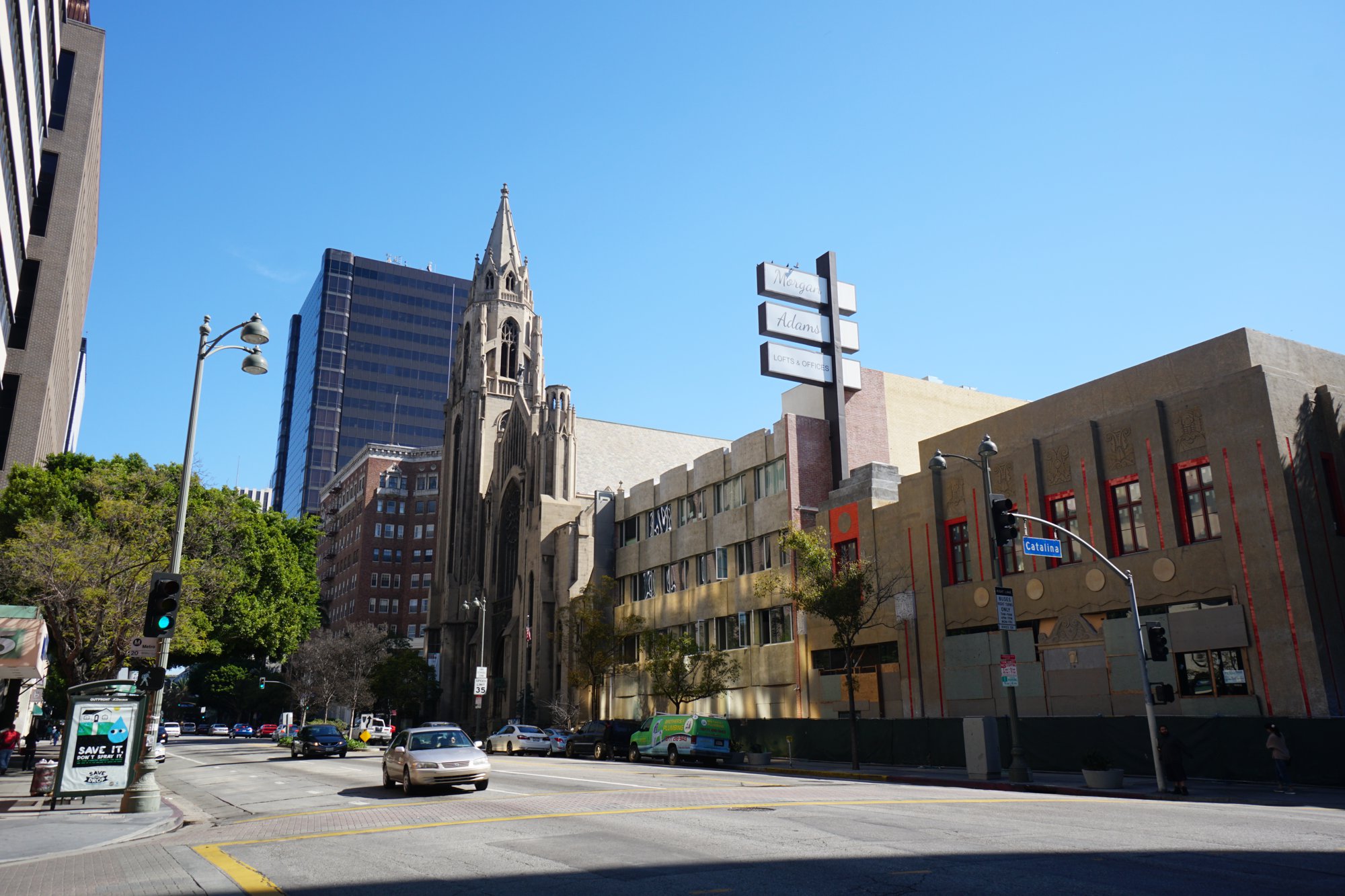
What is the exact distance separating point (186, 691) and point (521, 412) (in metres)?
94.1

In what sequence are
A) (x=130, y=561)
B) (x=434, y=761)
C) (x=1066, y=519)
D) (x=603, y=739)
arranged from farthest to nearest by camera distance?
1. (x=603, y=739)
2. (x=130, y=561)
3. (x=1066, y=519)
4. (x=434, y=761)

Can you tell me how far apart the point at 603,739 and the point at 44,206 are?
41478 millimetres

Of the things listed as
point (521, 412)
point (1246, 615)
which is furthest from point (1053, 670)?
point (521, 412)

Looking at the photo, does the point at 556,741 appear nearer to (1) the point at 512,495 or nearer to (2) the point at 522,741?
(2) the point at 522,741

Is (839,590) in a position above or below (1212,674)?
above

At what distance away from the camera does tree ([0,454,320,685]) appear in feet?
104

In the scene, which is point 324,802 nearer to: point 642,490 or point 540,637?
point 642,490

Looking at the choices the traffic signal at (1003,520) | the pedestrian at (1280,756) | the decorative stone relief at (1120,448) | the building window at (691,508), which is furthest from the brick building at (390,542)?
the pedestrian at (1280,756)

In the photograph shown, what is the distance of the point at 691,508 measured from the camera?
2168 inches

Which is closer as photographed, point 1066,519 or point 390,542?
point 1066,519

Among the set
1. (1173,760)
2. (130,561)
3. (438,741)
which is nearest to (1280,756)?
(1173,760)

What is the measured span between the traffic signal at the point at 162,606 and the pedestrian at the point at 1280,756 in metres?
23.1

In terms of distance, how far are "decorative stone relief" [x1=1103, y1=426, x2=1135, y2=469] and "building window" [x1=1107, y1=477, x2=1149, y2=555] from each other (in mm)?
561

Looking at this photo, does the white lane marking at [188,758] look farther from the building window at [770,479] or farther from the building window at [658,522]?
A: the building window at [770,479]
